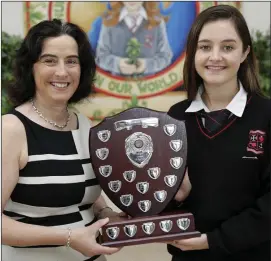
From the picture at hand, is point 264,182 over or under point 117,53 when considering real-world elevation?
under

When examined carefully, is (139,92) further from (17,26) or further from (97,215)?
(97,215)

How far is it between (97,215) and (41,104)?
15.7 inches

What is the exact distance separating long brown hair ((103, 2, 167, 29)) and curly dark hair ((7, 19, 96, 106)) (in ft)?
7.23

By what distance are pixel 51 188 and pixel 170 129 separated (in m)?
0.37

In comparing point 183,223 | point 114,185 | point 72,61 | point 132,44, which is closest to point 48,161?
point 114,185

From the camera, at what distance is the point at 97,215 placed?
52.4 inches

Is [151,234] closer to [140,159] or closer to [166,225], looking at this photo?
[166,225]

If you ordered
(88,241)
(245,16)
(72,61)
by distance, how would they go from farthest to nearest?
1. (245,16)
2. (72,61)
3. (88,241)

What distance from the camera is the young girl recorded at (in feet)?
3.67

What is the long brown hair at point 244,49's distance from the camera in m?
1.14

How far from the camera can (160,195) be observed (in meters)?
1.17


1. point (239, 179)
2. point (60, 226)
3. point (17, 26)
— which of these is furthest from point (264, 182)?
point (17, 26)

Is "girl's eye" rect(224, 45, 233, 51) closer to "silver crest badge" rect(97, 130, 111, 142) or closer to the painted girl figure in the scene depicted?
"silver crest badge" rect(97, 130, 111, 142)

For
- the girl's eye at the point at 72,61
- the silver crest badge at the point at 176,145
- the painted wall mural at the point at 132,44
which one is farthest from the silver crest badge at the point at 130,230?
the painted wall mural at the point at 132,44
